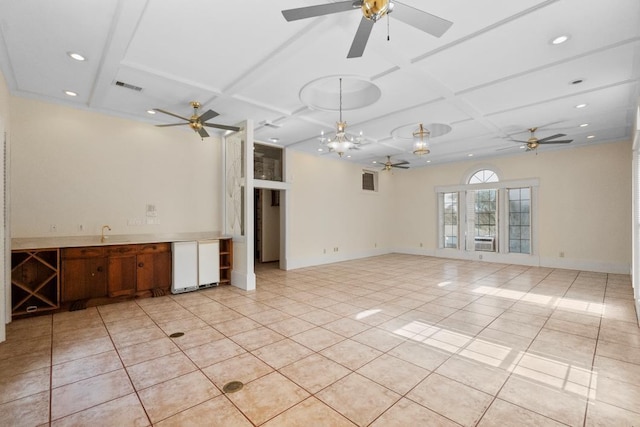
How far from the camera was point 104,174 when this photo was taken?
16.5 ft

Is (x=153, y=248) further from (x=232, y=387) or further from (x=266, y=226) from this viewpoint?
(x=266, y=226)

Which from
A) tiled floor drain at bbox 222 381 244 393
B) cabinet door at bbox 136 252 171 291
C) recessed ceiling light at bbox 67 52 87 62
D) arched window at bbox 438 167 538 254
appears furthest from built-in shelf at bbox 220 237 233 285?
arched window at bbox 438 167 538 254

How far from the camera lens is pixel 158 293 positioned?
200 inches

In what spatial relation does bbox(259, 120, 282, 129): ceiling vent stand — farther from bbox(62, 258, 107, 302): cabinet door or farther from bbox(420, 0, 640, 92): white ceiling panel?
bbox(62, 258, 107, 302): cabinet door

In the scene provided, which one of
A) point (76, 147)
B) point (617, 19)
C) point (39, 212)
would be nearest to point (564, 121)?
point (617, 19)

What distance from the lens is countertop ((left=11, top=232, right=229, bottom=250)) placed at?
4.23m

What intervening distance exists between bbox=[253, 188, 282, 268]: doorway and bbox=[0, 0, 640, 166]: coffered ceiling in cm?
389

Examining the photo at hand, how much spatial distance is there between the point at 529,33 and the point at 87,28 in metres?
4.43

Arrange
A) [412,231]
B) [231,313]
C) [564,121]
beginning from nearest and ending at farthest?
[231,313] < [564,121] < [412,231]

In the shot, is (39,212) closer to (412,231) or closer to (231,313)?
(231,313)

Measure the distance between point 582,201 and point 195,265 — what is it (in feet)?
30.7

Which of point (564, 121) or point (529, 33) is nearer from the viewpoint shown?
point (529, 33)

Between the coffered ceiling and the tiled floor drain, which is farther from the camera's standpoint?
the coffered ceiling

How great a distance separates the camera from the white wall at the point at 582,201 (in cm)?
689
